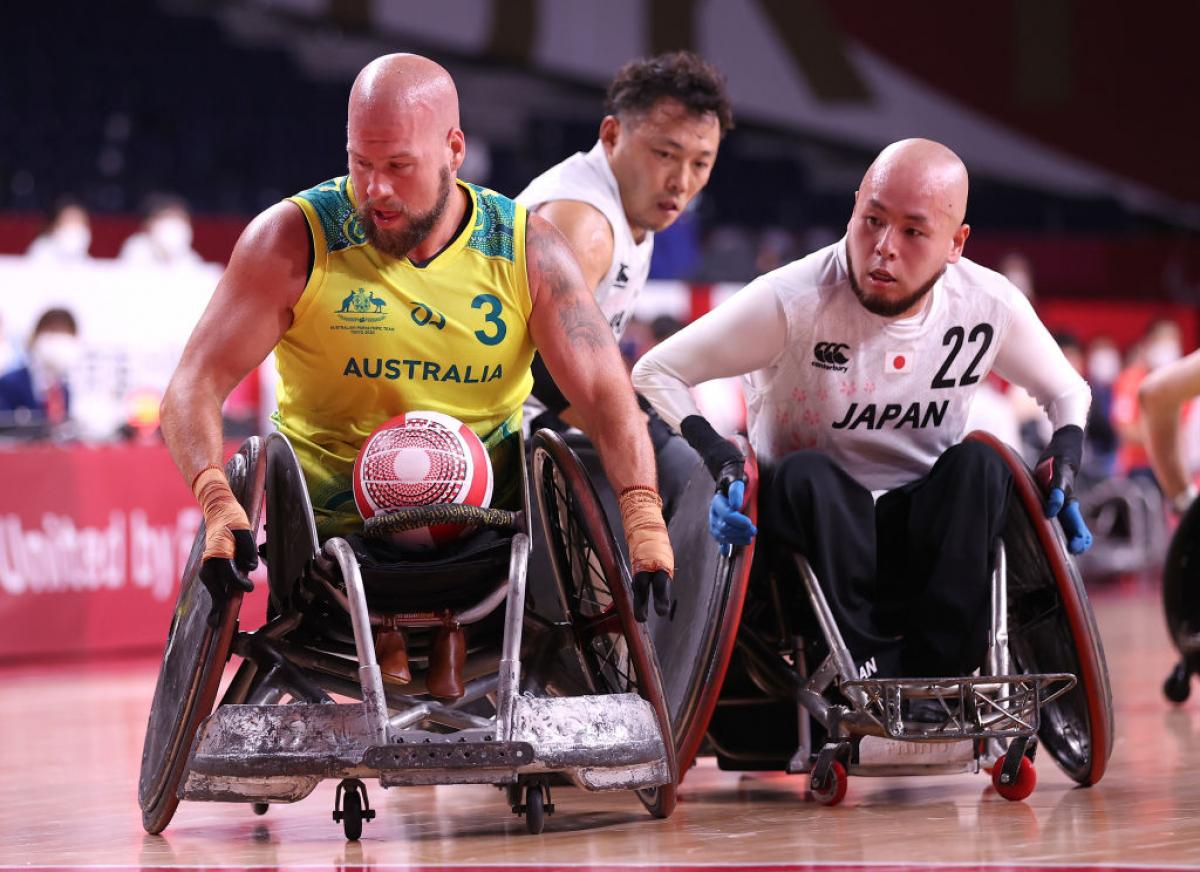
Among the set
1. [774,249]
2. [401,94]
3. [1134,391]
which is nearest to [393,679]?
[401,94]

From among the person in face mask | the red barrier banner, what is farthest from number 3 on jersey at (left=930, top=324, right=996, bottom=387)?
the person in face mask

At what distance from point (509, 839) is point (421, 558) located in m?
0.61

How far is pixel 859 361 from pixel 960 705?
924mm

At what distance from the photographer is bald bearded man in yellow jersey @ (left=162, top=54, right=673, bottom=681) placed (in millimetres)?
4043

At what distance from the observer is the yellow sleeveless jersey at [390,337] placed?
4156 millimetres

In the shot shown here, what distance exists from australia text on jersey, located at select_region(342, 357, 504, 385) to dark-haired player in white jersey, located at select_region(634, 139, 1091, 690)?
2.12 feet

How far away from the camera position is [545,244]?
170 inches

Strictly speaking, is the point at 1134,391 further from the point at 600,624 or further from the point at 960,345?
the point at 600,624

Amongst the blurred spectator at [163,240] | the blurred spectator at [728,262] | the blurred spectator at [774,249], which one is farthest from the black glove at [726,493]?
the blurred spectator at [728,262]

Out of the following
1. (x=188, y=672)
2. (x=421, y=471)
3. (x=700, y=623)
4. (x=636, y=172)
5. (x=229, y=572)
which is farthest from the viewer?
Result: (x=636, y=172)

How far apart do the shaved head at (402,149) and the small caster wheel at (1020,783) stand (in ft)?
5.78

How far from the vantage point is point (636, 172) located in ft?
18.4

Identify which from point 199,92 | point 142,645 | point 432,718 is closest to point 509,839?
point 432,718

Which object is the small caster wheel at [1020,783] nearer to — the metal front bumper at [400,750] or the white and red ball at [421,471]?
the metal front bumper at [400,750]
